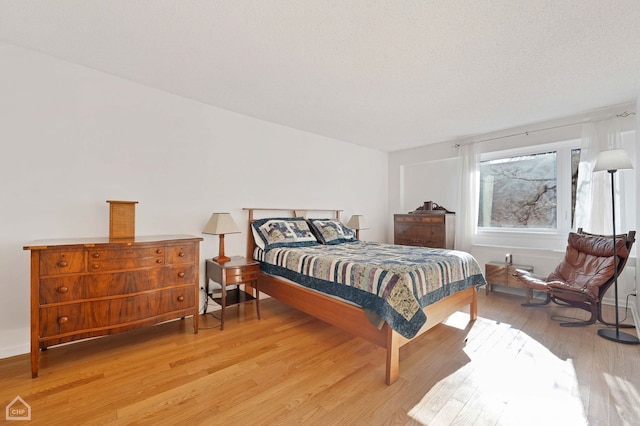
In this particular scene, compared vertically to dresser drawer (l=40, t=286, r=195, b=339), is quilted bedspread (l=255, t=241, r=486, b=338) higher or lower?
higher

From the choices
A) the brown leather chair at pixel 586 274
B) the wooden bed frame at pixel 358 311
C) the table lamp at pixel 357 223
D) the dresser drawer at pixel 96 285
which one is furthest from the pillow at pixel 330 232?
the brown leather chair at pixel 586 274

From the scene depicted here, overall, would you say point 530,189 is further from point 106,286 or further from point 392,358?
point 106,286

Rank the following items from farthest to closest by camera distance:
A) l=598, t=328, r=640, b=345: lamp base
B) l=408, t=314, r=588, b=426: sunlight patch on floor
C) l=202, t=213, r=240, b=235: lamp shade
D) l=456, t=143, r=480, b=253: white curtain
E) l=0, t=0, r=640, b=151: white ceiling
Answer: l=456, t=143, r=480, b=253: white curtain < l=202, t=213, r=240, b=235: lamp shade < l=598, t=328, r=640, b=345: lamp base < l=0, t=0, r=640, b=151: white ceiling < l=408, t=314, r=588, b=426: sunlight patch on floor

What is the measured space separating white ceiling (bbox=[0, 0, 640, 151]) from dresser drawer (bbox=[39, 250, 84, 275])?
1605mm

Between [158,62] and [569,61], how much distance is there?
Answer: 11.3 ft

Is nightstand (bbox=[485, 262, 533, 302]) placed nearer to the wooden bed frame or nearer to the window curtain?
the window curtain

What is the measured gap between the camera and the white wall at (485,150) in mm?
3195

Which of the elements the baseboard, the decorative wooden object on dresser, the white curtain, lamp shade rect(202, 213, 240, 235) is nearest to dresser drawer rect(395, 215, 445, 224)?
the white curtain

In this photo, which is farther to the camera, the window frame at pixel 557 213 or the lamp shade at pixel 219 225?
the window frame at pixel 557 213

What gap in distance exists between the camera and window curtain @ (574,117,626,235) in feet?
10.5

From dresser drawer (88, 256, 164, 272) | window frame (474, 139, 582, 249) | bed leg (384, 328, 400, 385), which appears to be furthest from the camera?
window frame (474, 139, 582, 249)

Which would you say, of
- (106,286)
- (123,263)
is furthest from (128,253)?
(106,286)

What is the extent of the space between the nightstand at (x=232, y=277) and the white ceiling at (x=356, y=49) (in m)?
1.83

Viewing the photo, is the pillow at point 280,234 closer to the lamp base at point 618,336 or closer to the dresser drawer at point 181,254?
the dresser drawer at point 181,254
